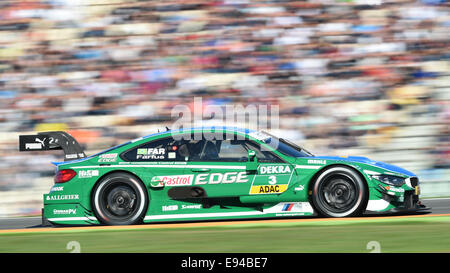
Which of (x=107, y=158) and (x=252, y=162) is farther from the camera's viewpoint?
(x=107, y=158)

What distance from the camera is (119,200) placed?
7.79 meters

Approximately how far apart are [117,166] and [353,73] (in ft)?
18.6

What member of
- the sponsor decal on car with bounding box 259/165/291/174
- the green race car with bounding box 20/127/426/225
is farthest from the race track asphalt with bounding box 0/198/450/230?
the sponsor decal on car with bounding box 259/165/291/174

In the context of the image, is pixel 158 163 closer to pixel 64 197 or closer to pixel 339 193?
pixel 64 197

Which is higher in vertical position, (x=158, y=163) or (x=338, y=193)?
(x=158, y=163)

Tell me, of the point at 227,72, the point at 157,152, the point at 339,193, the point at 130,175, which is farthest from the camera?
the point at 227,72

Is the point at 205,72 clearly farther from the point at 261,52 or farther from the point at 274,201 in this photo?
the point at 274,201

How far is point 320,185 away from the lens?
743 centimetres

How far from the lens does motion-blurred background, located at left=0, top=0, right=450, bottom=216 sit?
36.7 ft

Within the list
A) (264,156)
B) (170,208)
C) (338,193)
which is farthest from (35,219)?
(338,193)

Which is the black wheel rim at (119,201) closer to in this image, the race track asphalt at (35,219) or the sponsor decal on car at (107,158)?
the sponsor decal on car at (107,158)

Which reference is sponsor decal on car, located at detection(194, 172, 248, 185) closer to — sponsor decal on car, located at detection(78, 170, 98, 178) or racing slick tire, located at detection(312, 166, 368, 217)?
racing slick tire, located at detection(312, 166, 368, 217)

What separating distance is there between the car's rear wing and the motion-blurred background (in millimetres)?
2770

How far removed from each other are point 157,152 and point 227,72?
4266 millimetres
